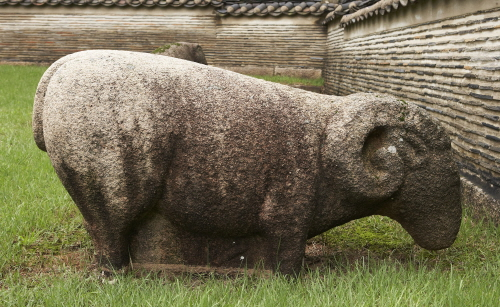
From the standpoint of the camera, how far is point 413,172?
2699mm

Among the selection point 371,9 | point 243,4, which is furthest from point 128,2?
point 371,9

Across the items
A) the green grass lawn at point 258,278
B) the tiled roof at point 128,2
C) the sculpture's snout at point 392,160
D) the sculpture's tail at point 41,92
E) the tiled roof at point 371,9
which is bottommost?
the green grass lawn at point 258,278

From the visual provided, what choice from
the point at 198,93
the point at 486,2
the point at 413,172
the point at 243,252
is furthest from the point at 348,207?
the point at 486,2

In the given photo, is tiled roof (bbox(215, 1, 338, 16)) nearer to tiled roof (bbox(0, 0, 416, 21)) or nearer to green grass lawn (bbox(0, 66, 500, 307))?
tiled roof (bbox(0, 0, 416, 21))

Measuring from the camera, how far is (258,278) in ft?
9.07

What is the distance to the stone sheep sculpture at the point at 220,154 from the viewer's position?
8.08 ft

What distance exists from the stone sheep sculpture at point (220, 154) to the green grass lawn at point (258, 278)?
25 cm

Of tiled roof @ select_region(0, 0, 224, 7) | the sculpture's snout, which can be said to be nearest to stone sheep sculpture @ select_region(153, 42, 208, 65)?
tiled roof @ select_region(0, 0, 224, 7)

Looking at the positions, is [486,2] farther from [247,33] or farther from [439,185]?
[247,33]

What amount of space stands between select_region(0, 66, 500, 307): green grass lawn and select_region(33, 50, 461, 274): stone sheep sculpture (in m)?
0.25

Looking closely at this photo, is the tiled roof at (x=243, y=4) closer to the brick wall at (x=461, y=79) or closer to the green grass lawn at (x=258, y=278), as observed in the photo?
the brick wall at (x=461, y=79)

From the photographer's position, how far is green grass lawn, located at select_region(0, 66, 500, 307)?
2.36 meters

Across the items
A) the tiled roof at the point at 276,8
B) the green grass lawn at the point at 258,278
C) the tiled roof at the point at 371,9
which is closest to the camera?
the green grass lawn at the point at 258,278

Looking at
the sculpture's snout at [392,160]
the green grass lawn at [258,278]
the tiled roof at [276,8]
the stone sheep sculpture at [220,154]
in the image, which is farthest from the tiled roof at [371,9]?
the stone sheep sculpture at [220,154]
